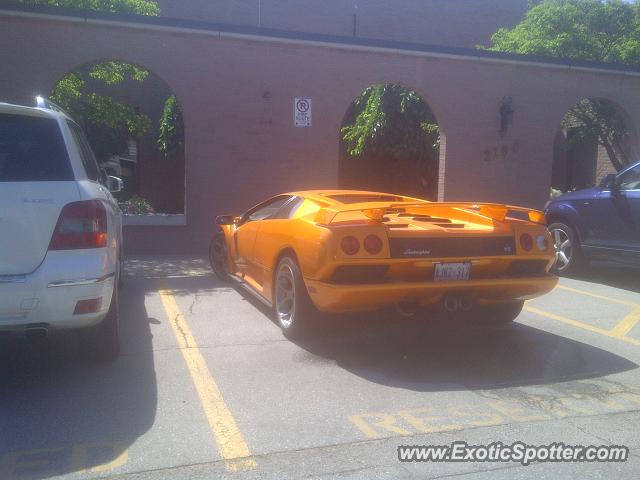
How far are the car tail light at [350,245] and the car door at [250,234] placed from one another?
1.80 meters

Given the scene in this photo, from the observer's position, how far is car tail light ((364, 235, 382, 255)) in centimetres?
496

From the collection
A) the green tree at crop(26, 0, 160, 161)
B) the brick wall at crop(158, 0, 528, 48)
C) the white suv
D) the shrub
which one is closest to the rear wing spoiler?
the white suv

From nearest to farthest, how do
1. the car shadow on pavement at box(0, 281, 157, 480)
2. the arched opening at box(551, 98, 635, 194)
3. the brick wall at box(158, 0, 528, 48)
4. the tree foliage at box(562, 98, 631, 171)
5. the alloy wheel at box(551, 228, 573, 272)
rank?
the car shadow on pavement at box(0, 281, 157, 480) → the alloy wheel at box(551, 228, 573, 272) → the arched opening at box(551, 98, 635, 194) → the tree foliage at box(562, 98, 631, 171) → the brick wall at box(158, 0, 528, 48)

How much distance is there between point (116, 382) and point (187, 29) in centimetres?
751

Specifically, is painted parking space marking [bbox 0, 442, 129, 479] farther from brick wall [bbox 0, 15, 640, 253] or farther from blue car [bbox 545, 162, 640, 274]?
brick wall [bbox 0, 15, 640, 253]

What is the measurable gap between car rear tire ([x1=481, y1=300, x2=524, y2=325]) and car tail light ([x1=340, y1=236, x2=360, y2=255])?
1922 mm

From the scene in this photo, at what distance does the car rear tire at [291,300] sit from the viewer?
5395mm

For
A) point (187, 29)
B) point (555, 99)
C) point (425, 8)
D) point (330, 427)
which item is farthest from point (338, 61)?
point (425, 8)

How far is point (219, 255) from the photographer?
8.59 meters

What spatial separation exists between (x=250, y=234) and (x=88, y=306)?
9.39 ft

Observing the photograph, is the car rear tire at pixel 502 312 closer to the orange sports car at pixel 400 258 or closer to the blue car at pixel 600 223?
the orange sports car at pixel 400 258

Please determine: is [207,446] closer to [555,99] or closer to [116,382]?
[116,382]

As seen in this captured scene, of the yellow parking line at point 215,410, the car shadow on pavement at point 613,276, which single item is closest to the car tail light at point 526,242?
the yellow parking line at point 215,410

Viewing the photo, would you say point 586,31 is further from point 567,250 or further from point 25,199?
point 25,199
